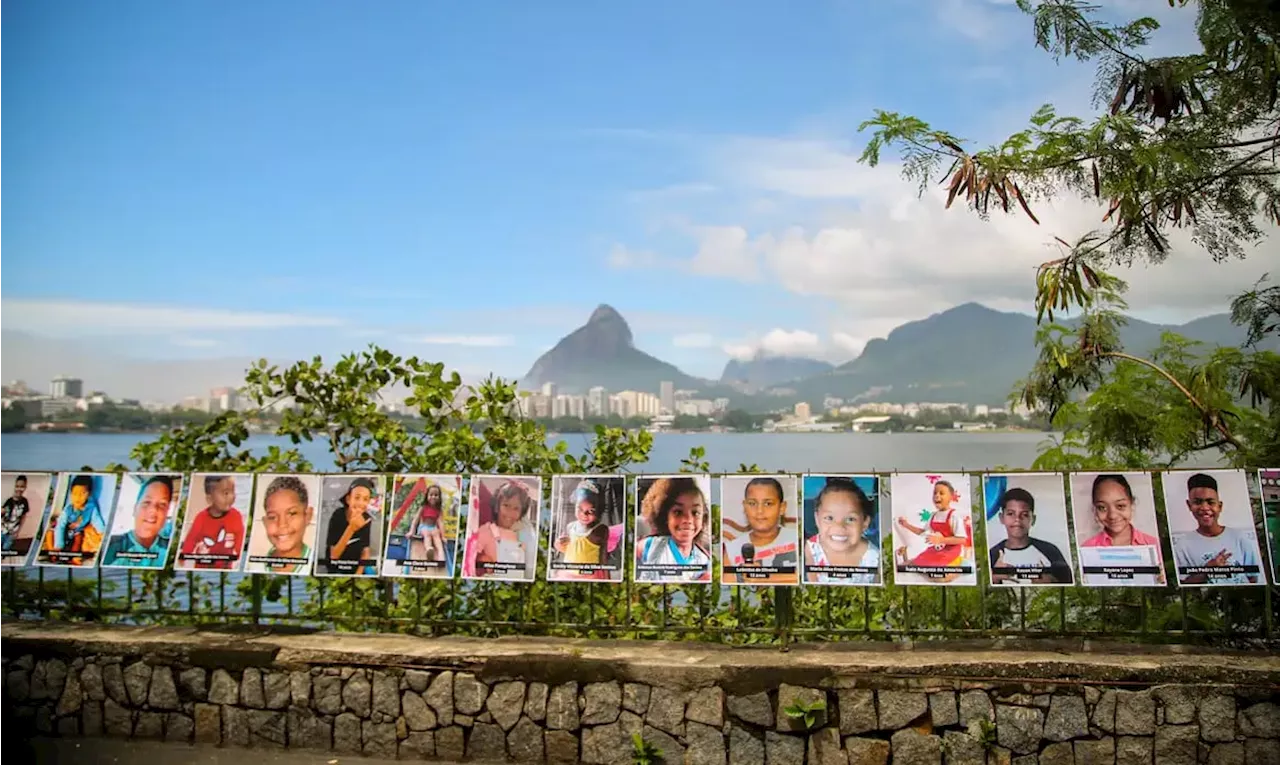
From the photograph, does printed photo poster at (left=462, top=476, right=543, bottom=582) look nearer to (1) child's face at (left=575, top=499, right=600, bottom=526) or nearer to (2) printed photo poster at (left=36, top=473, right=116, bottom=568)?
(1) child's face at (left=575, top=499, right=600, bottom=526)

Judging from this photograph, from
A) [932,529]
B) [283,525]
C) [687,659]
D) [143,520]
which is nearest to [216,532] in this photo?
[283,525]

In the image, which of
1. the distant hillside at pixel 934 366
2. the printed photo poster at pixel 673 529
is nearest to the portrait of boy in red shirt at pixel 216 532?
the printed photo poster at pixel 673 529

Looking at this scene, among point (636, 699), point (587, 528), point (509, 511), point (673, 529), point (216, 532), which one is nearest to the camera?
point (636, 699)

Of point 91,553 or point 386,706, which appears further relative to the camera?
point 91,553

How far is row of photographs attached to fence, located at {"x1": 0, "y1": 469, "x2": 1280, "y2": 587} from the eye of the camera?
570cm

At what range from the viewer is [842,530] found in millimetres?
5910

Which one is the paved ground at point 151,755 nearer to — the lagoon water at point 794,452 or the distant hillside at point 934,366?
the lagoon water at point 794,452

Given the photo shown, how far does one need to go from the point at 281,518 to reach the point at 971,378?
8993 cm

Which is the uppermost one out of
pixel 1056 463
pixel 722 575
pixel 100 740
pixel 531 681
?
pixel 1056 463

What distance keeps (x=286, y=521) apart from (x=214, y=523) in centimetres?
54

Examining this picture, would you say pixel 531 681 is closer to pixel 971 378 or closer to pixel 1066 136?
pixel 1066 136

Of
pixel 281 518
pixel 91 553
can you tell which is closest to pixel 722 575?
pixel 281 518

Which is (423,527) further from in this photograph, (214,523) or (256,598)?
(214,523)

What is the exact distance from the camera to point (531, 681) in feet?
18.9
